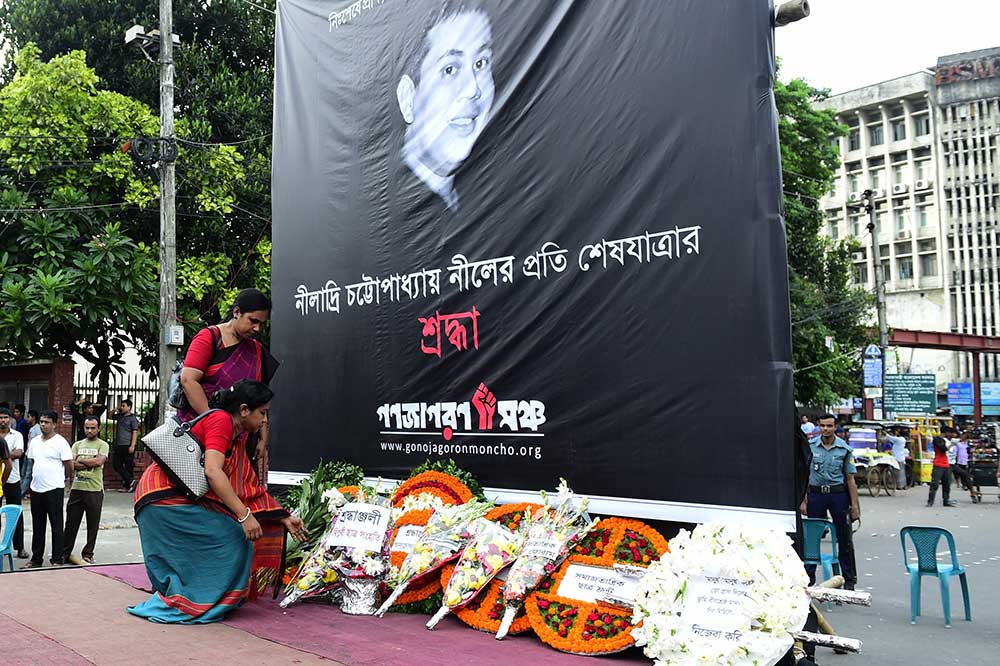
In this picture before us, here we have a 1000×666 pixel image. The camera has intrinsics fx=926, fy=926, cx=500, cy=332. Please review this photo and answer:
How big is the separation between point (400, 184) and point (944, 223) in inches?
2224

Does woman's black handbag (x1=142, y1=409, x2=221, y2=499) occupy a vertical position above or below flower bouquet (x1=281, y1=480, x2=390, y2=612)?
above

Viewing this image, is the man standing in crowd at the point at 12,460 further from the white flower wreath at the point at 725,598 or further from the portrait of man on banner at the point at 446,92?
the white flower wreath at the point at 725,598

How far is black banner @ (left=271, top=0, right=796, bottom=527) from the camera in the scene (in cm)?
491

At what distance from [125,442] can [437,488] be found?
37.4 ft

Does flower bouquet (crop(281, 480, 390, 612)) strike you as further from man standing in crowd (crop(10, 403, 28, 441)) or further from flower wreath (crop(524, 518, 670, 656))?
man standing in crowd (crop(10, 403, 28, 441))

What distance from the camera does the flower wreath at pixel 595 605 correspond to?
4.94 m

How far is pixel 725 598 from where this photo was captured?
446 centimetres

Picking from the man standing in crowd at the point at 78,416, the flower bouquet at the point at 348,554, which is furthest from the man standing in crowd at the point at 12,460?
the man standing in crowd at the point at 78,416

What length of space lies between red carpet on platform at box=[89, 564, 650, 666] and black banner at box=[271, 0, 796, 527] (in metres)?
0.94

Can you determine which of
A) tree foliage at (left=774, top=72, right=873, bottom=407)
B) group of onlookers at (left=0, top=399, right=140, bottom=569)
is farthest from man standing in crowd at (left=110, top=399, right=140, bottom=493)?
tree foliage at (left=774, top=72, right=873, bottom=407)

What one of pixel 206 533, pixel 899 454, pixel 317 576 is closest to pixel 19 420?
pixel 317 576

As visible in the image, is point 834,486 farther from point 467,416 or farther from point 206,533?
point 206,533

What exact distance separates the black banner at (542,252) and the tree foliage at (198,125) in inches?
359

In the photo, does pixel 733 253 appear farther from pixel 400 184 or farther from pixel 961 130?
pixel 961 130
